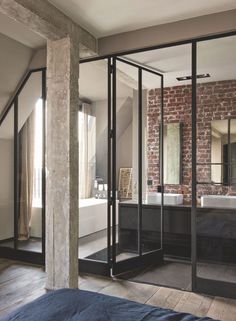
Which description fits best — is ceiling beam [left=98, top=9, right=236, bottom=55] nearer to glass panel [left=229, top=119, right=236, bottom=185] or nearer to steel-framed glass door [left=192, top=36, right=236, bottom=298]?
steel-framed glass door [left=192, top=36, right=236, bottom=298]

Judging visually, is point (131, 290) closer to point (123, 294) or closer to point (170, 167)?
→ point (123, 294)

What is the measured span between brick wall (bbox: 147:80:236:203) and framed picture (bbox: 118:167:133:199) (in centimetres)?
60

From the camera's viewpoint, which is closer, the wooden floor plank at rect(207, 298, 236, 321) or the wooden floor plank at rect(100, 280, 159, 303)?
the wooden floor plank at rect(207, 298, 236, 321)

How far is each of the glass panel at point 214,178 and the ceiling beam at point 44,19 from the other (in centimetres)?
141

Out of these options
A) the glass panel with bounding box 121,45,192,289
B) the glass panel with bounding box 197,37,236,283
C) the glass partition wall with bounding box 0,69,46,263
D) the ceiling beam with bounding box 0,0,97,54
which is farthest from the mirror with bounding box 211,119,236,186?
the glass partition wall with bounding box 0,69,46,263

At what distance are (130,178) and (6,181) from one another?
2021mm

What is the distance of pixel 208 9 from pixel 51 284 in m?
3.39

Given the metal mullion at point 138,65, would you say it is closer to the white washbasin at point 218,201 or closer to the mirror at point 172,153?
the mirror at point 172,153

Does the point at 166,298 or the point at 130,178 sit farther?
the point at 130,178

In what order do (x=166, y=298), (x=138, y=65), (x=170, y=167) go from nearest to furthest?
(x=166, y=298)
(x=138, y=65)
(x=170, y=167)

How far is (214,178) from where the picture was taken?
3629mm

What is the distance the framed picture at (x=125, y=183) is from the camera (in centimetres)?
420

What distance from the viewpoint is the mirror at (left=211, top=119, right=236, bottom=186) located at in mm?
3611

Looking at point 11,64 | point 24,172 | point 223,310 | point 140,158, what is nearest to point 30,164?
point 24,172
